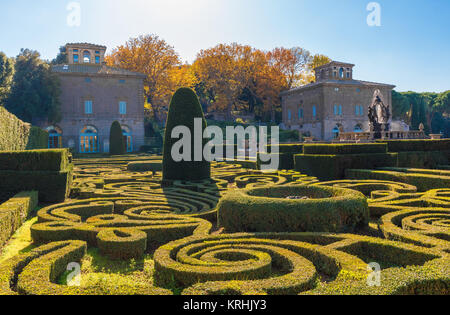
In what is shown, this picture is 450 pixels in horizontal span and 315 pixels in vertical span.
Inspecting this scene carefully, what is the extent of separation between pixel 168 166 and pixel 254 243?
7.70 m

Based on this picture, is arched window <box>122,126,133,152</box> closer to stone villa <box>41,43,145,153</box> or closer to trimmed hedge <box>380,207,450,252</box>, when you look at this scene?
stone villa <box>41,43,145,153</box>

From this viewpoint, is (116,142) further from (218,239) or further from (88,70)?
(218,239)

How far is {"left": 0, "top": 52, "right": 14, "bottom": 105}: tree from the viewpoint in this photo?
32.4 m

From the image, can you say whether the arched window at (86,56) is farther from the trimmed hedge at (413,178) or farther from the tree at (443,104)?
the tree at (443,104)

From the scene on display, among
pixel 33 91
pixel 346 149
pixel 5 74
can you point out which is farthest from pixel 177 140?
pixel 5 74

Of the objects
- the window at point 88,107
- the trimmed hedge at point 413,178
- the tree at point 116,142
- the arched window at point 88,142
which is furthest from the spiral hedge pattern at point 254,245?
the window at point 88,107

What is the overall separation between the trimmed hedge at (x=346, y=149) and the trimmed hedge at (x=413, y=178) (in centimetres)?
109

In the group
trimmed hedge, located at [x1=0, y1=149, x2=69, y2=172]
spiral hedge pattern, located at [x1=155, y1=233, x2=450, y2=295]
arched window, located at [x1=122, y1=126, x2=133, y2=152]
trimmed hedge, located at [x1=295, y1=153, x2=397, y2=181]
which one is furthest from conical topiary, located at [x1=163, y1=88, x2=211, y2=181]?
arched window, located at [x1=122, y1=126, x2=133, y2=152]

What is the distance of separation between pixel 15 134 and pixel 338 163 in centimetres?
1516

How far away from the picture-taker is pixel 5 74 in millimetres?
33000

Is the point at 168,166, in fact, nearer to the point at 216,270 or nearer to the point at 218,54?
the point at 216,270
